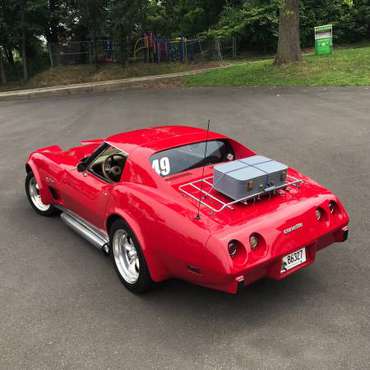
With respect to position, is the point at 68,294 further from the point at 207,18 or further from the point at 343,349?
the point at 207,18

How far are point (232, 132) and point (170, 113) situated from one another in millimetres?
3152

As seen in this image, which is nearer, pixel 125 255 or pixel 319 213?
pixel 319 213

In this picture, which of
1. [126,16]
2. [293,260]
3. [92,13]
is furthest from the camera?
[92,13]

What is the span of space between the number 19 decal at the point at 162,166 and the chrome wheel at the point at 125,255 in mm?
676

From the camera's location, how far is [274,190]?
13.6 ft

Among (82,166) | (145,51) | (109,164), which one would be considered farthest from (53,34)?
(109,164)

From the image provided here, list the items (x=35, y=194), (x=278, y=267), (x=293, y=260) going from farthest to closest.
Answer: (x=35, y=194) → (x=293, y=260) → (x=278, y=267)

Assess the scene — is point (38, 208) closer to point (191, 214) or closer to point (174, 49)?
point (191, 214)

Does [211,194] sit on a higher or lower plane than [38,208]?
higher

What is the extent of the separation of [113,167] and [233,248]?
191 centimetres

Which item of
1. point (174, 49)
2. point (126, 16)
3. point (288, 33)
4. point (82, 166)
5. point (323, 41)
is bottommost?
point (82, 166)

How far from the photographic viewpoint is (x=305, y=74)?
16.5m

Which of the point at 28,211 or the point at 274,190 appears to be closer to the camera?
the point at 274,190

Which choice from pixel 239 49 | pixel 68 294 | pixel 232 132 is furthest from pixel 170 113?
pixel 239 49
